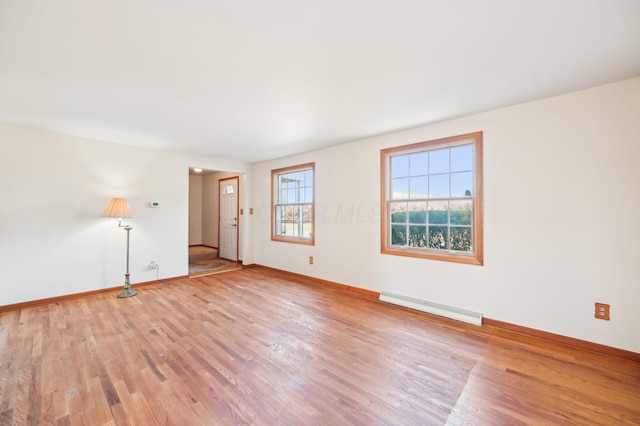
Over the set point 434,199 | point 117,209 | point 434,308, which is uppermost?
point 434,199

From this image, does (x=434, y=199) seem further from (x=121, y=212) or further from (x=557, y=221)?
(x=121, y=212)

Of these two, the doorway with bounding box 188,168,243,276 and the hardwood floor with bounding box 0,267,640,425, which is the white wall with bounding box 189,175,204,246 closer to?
the doorway with bounding box 188,168,243,276

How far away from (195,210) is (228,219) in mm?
1808

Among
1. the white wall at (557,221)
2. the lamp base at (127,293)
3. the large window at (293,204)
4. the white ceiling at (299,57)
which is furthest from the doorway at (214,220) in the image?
the white wall at (557,221)

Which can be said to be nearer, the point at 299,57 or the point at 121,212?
the point at 299,57

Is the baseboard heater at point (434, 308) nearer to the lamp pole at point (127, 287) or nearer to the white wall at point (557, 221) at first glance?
the white wall at point (557, 221)

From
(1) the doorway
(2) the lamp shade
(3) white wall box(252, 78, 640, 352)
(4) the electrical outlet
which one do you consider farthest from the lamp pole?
(4) the electrical outlet

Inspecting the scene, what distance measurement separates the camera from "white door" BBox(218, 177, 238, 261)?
6.38 metres

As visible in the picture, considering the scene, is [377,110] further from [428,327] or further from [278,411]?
[278,411]

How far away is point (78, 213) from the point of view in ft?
12.3

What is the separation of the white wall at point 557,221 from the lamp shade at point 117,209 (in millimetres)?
4098

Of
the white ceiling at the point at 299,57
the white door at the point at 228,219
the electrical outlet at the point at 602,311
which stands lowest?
the electrical outlet at the point at 602,311

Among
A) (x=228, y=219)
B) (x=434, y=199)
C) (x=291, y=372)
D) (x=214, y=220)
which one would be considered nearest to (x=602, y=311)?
(x=434, y=199)

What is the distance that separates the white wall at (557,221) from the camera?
7.29 feet
